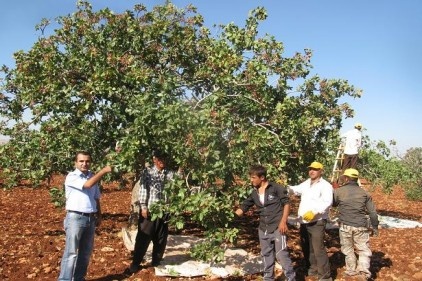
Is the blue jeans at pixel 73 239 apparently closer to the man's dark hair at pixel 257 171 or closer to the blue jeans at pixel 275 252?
the man's dark hair at pixel 257 171

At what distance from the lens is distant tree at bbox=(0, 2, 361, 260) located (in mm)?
6355

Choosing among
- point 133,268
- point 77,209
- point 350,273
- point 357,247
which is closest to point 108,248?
point 133,268

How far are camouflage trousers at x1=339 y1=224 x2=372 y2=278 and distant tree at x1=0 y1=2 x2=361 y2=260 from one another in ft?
5.55

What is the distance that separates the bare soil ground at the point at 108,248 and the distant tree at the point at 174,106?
1.62 meters

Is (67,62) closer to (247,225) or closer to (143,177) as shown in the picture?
(143,177)

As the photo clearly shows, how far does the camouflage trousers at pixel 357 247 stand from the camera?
290 inches

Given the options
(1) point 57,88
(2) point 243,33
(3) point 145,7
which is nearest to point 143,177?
(1) point 57,88

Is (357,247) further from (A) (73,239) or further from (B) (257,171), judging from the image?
(A) (73,239)

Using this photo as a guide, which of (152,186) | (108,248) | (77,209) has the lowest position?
(108,248)

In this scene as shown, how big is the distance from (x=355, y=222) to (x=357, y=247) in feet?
1.64

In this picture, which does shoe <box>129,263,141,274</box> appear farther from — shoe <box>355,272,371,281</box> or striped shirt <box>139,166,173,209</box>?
shoe <box>355,272,371,281</box>

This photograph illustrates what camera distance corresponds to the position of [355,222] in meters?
7.35

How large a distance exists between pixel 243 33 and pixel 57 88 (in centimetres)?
425

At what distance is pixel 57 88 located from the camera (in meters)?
8.05
